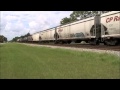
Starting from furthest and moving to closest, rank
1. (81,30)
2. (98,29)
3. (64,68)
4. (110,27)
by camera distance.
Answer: (81,30), (98,29), (110,27), (64,68)

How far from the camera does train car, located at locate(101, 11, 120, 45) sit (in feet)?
73.3

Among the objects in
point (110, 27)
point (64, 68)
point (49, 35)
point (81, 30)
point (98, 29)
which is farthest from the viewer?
point (49, 35)

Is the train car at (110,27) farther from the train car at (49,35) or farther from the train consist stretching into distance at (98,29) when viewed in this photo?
the train car at (49,35)

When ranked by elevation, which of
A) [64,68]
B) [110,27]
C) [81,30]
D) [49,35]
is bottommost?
[64,68]

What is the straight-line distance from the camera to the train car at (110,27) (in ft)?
73.3

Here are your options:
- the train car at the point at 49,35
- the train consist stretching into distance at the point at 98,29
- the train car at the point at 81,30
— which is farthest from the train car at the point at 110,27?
the train car at the point at 49,35

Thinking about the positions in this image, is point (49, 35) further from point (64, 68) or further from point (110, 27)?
point (64, 68)

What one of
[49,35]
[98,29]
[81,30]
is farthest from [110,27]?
[49,35]

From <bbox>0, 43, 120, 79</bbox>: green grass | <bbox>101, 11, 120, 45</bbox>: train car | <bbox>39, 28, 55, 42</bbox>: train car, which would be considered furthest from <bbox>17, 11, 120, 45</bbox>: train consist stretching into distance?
<bbox>39, 28, 55, 42</bbox>: train car

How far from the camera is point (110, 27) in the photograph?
77.5 feet
